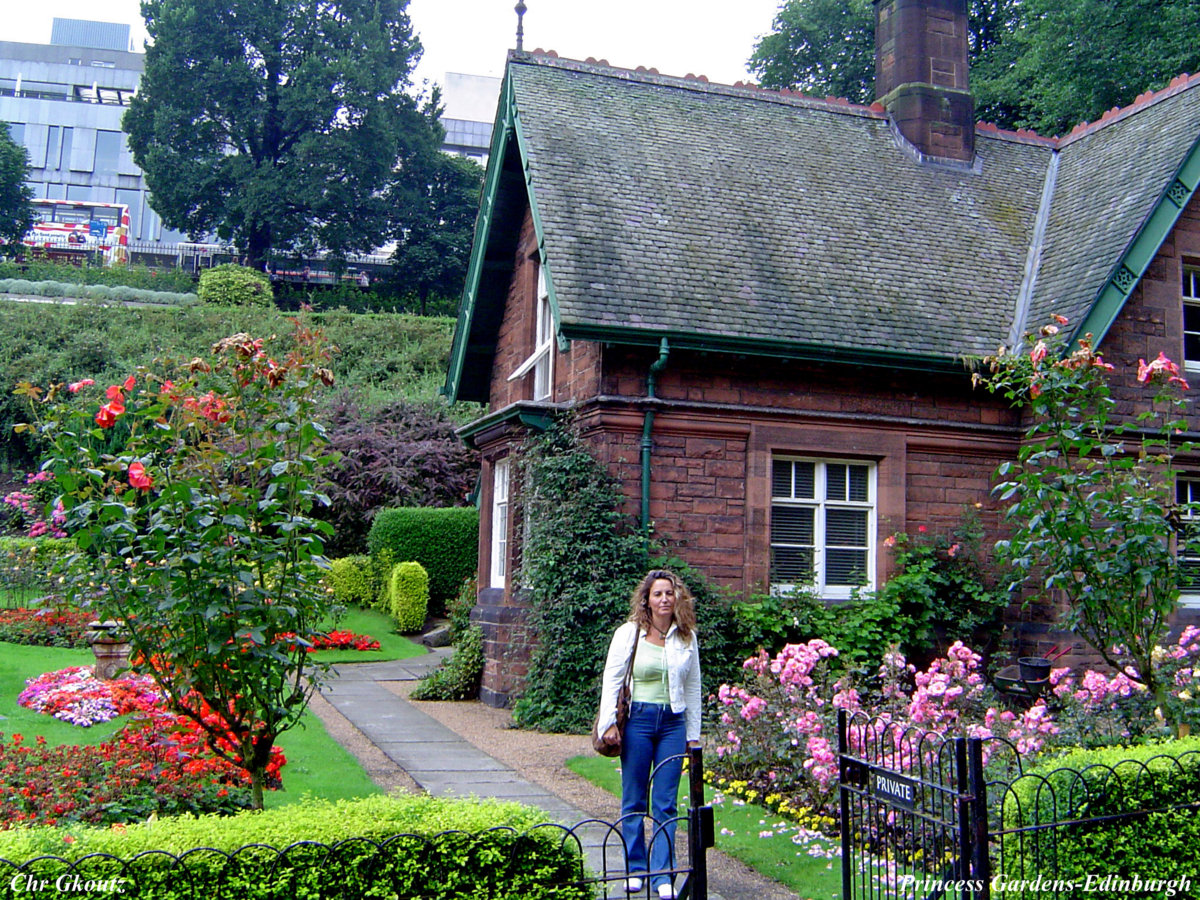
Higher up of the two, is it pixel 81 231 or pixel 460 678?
pixel 81 231

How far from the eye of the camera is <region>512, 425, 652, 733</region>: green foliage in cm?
1136

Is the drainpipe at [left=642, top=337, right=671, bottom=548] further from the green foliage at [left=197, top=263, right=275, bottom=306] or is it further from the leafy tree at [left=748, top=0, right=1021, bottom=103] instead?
the green foliage at [left=197, top=263, right=275, bottom=306]

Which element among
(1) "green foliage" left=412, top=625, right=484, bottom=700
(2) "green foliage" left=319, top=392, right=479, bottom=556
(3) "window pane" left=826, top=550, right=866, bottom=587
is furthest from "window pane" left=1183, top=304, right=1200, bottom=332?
(2) "green foliage" left=319, top=392, right=479, bottom=556

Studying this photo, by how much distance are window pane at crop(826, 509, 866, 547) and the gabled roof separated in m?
1.83

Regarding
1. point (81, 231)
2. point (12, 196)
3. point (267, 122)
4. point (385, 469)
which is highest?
point (81, 231)

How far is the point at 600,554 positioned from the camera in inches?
453

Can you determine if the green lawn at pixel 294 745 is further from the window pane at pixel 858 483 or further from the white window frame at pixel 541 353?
the window pane at pixel 858 483

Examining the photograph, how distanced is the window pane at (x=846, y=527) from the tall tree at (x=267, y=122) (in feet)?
112

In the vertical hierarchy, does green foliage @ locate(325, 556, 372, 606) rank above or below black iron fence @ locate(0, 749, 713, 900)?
above

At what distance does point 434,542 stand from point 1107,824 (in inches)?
648

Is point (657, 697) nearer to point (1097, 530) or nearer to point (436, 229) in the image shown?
Result: point (1097, 530)

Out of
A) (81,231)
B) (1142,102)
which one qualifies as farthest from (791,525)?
(81,231)

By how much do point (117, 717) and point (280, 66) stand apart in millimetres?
39627

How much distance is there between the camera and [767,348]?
477 inches
